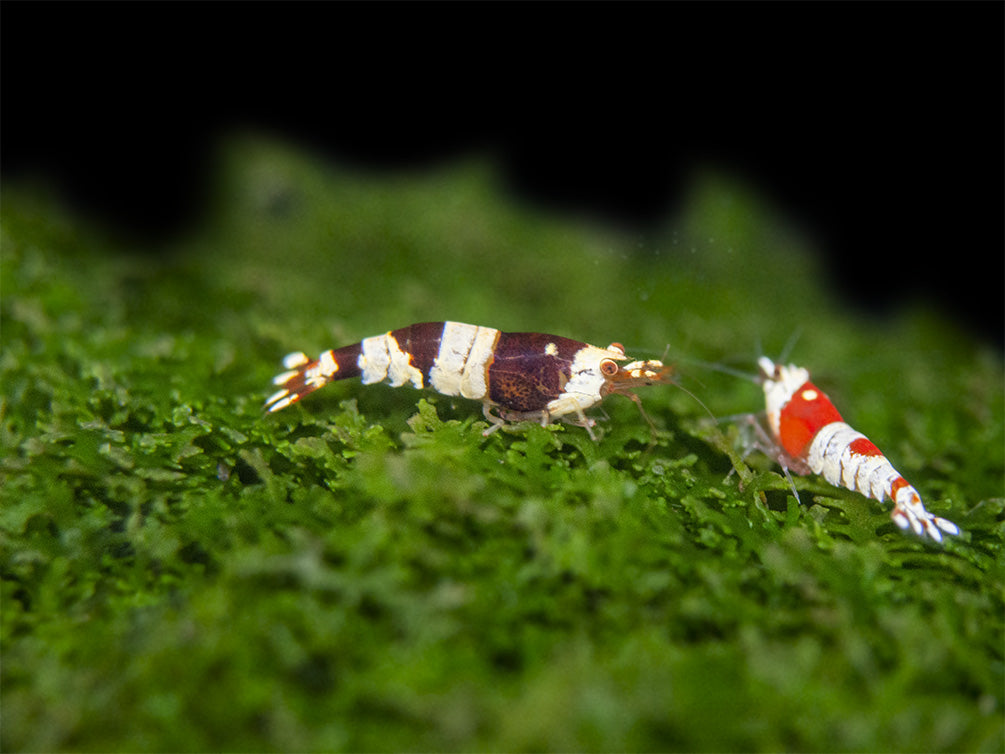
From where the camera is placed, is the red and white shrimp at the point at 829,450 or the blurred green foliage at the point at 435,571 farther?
the red and white shrimp at the point at 829,450

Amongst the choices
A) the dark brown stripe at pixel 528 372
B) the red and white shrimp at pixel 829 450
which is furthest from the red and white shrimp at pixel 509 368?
the red and white shrimp at pixel 829 450

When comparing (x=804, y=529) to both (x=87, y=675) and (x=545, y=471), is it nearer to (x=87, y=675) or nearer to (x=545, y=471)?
(x=545, y=471)

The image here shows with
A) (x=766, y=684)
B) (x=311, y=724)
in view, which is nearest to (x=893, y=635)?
(x=766, y=684)

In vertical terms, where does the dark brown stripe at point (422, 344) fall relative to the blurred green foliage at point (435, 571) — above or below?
above

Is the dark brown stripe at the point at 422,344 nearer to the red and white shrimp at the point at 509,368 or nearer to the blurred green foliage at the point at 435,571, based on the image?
the red and white shrimp at the point at 509,368

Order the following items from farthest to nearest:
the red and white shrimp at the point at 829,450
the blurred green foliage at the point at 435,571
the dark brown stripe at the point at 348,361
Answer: the dark brown stripe at the point at 348,361 < the red and white shrimp at the point at 829,450 < the blurred green foliage at the point at 435,571

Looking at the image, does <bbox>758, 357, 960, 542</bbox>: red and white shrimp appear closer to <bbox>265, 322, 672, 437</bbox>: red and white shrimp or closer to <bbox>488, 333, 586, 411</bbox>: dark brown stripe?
<bbox>265, 322, 672, 437</bbox>: red and white shrimp

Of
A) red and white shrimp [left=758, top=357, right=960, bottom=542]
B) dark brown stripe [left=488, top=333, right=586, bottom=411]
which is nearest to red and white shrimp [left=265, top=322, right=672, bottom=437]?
dark brown stripe [left=488, top=333, right=586, bottom=411]
